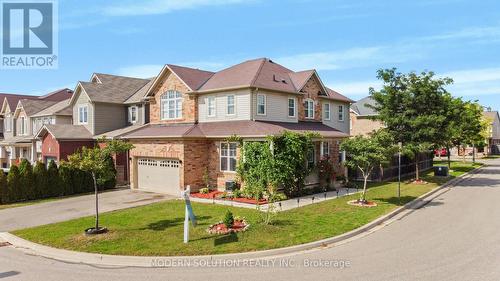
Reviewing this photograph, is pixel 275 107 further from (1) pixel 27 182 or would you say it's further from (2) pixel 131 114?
(1) pixel 27 182

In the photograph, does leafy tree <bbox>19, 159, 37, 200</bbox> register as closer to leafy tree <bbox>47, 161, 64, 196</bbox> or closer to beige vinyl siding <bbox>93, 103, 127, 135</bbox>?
leafy tree <bbox>47, 161, 64, 196</bbox>

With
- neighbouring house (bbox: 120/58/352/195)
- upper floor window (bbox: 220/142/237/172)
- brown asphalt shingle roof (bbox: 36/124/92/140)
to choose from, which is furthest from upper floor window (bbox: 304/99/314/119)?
brown asphalt shingle roof (bbox: 36/124/92/140)

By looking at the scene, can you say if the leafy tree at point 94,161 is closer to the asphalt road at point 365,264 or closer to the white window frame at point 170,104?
the asphalt road at point 365,264

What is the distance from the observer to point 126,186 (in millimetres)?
28125

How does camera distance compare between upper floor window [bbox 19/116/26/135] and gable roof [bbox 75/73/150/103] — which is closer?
gable roof [bbox 75/73/150/103]

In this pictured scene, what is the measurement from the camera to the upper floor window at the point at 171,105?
2698cm

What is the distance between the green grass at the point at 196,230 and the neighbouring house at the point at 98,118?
14.0m

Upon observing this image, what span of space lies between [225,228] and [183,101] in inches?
599

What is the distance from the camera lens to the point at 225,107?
24828 mm

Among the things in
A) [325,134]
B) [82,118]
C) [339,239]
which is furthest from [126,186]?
[339,239]

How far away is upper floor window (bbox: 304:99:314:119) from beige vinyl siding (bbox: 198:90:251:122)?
6158 mm

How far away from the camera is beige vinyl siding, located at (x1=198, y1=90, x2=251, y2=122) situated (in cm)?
2370

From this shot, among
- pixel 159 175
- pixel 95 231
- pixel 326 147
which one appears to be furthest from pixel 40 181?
pixel 326 147

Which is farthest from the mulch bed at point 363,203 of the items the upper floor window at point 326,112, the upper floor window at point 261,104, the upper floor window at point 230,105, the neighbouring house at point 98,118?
the neighbouring house at point 98,118
